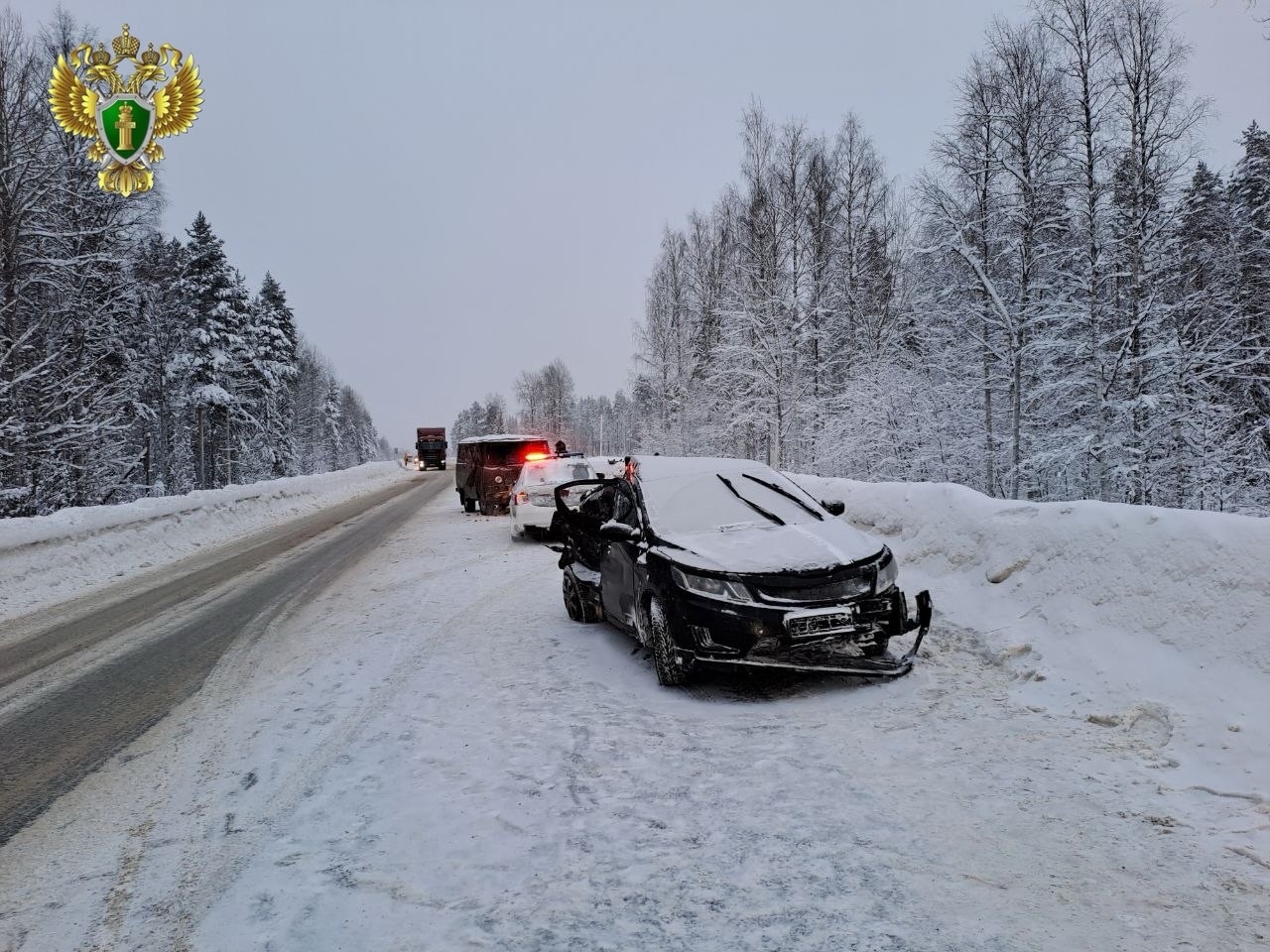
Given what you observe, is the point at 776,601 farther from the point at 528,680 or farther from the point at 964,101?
the point at 964,101

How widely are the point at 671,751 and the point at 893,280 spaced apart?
91.9 ft

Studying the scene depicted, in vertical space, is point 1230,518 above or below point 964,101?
below

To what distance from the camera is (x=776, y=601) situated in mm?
4840

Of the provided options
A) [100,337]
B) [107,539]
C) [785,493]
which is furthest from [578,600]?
[100,337]

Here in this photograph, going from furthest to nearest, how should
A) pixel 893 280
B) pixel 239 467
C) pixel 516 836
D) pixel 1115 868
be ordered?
1. pixel 239 467
2. pixel 893 280
3. pixel 516 836
4. pixel 1115 868

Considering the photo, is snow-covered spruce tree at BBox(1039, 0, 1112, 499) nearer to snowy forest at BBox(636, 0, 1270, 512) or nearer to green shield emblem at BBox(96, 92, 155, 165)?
snowy forest at BBox(636, 0, 1270, 512)

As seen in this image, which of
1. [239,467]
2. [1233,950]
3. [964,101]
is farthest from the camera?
[239,467]

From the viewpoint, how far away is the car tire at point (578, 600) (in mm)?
7270

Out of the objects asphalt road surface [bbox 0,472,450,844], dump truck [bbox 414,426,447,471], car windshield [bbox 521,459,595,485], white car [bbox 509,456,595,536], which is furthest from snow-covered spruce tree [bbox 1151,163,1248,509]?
dump truck [bbox 414,426,447,471]

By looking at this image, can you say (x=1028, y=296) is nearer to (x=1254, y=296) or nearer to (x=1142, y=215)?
(x=1142, y=215)

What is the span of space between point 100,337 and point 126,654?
23.1 m

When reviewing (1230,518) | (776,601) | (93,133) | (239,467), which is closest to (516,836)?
(776,601)

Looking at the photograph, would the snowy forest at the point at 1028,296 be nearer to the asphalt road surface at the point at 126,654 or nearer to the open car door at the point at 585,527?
the open car door at the point at 585,527

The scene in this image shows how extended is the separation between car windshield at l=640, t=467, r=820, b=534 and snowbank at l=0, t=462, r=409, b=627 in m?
8.25
